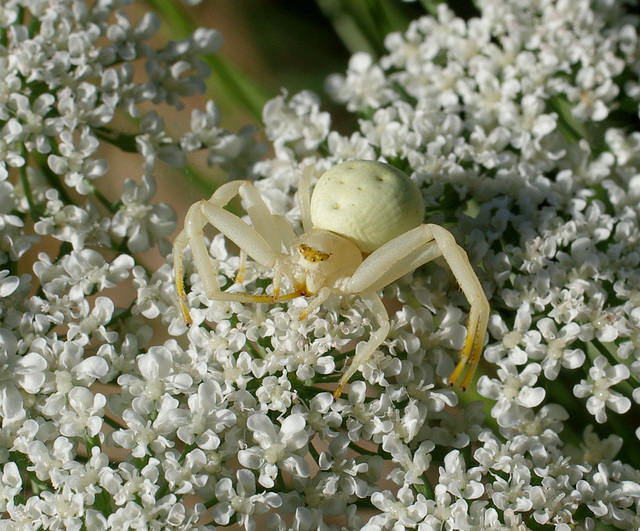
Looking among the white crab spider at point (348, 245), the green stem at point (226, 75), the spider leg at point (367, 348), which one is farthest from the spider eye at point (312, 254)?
the green stem at point (226, 75)

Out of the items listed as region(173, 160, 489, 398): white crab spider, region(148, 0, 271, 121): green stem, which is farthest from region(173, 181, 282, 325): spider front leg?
region(148, 0, 271, 121): green stem

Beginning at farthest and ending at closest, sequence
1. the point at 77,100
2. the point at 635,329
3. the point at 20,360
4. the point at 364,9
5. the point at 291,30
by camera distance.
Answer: the point at 291,30
the point at 364,9
the point at 77,100
the point at 635,329
the point at 20,360

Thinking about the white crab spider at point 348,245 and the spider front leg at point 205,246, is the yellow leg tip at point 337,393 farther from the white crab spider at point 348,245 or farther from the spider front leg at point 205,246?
the spider front leg at point 205,246

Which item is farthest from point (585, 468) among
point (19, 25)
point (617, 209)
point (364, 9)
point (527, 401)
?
point (19, 25)

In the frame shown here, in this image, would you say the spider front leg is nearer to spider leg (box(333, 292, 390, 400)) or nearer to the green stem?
spider leg (box(333, 292, 390, 400))

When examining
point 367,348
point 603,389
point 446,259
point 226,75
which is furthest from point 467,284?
point 226,75

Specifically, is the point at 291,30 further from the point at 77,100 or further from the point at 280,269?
the point at 280,269
